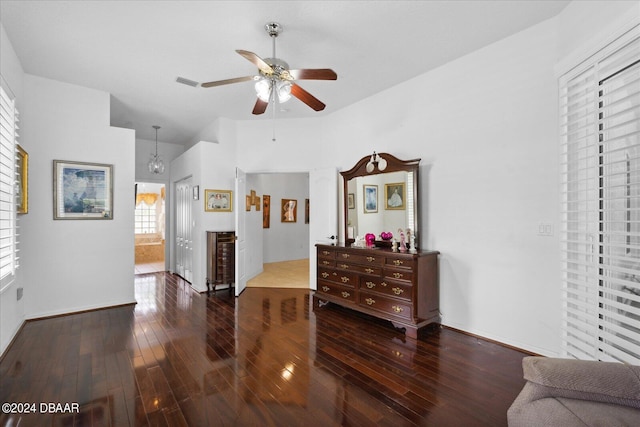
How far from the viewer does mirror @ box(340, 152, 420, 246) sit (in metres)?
3.76

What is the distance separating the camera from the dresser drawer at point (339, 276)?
12.5 feet

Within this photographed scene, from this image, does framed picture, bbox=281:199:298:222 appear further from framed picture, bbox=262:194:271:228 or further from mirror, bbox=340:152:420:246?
mirror, bbox=340:152:420:246

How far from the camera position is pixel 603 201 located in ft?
7.09

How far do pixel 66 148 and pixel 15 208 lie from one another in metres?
1.20

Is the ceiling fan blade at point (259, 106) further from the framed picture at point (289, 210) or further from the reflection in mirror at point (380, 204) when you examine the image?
the framed picture at point (289, 210)

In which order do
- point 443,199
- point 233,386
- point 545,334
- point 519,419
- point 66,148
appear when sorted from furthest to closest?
1. point 66,148
2. point 443,199
3. point 545,334
4. point 233,386
5. point 519,419

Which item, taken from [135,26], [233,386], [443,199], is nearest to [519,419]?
[233,386]

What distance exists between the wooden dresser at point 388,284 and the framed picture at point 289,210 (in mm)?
4494

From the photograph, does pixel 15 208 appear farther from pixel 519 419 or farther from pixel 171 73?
pixel 519 419

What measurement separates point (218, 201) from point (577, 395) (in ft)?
17.0

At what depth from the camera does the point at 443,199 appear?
11.6 ft

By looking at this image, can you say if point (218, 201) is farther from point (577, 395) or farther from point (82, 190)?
point (577, 395)

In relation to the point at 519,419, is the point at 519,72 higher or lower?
higher

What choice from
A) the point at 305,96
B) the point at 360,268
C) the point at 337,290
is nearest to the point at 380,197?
the point at 360,268
